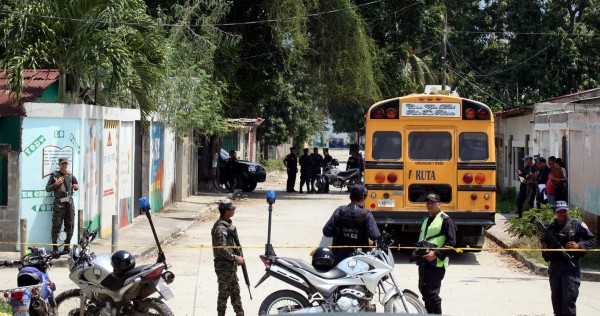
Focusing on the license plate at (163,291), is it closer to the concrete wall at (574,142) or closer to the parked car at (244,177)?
the concrete wall at (574,142)

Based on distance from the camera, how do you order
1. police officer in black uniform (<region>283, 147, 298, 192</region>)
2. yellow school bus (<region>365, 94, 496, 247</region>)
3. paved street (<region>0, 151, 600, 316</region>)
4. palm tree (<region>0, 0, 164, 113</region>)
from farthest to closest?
police officer in black uniform (<region>283, 147, 298, 192</region>) < yellow school bus (<region>365, 94, 496, 247</region>) < palm tree (<region>0, 0, 164, 113</region>) < paved street (<region>0, 151, 600, 316</region>)

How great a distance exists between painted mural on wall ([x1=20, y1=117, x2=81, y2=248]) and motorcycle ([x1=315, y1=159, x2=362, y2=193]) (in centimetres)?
1866

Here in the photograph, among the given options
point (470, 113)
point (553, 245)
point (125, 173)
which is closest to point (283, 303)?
point (553, 245)

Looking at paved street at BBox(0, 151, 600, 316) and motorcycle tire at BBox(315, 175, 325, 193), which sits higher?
motorcycle tire at BBox(315, 175, 325, 193)

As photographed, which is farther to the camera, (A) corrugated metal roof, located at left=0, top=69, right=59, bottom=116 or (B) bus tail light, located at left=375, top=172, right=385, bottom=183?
(B) bus tail light, located at left=375, top=172, right=385, bottom=183


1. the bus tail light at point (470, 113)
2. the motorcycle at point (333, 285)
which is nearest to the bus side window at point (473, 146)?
the bus tail light at point (470, 113)

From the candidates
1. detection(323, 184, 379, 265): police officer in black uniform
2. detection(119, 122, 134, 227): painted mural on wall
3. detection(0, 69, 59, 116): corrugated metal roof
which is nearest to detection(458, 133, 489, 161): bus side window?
detection(323, 184, 379, 265): police officer in black uniform

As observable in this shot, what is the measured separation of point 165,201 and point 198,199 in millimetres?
4049

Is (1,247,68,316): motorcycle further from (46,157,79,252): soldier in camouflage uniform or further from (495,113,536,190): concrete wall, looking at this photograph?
(495,113,536,190): concrete wall

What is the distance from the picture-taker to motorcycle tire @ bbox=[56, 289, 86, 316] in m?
9.27

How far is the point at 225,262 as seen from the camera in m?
9.76

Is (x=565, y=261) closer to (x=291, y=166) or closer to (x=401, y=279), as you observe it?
(x=401, y=279)

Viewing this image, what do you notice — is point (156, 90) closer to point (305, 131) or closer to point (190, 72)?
point (190, 72)

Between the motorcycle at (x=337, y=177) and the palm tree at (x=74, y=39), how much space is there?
1727 centimetres
